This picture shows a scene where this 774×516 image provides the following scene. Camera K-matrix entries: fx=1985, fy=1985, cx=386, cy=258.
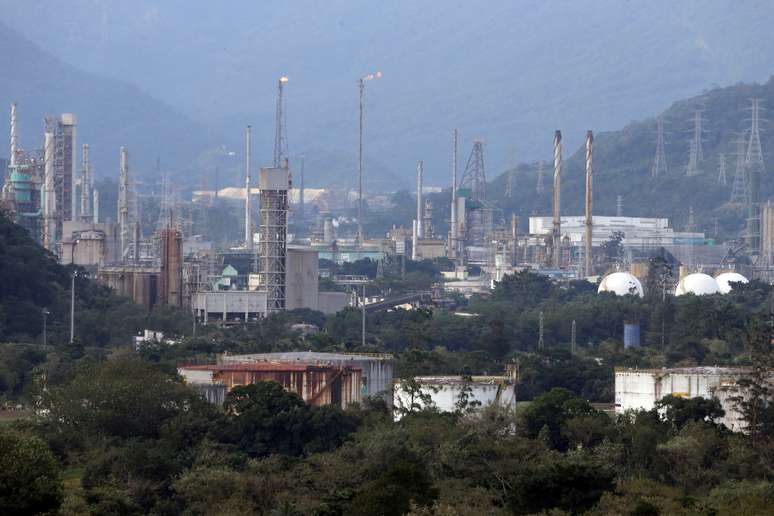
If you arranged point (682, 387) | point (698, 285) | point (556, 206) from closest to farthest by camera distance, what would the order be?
point (682, 387) < point (698, 285) < point (556, 206)

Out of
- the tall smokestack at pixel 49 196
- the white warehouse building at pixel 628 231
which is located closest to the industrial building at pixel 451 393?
the tall smokestack at pixel 49 196

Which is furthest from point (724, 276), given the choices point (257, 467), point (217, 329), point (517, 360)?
point (257, 467)

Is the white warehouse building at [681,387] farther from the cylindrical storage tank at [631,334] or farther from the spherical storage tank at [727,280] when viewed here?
the spherical storage tank at [727,280]

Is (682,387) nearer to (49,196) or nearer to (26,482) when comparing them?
(26,482)

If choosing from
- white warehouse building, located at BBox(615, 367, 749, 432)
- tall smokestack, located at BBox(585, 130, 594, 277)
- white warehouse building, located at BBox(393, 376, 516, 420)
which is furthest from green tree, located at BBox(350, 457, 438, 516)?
tall smokestack, located at BBox(585, 130, 594, 277)

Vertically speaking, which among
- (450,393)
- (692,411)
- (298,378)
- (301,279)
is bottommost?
(692,411)

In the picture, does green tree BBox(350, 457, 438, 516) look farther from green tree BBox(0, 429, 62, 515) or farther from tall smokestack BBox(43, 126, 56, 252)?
tall smokestack BBox(43, 126, 56, 252)

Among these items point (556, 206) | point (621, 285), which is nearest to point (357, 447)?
point (621, 285)
